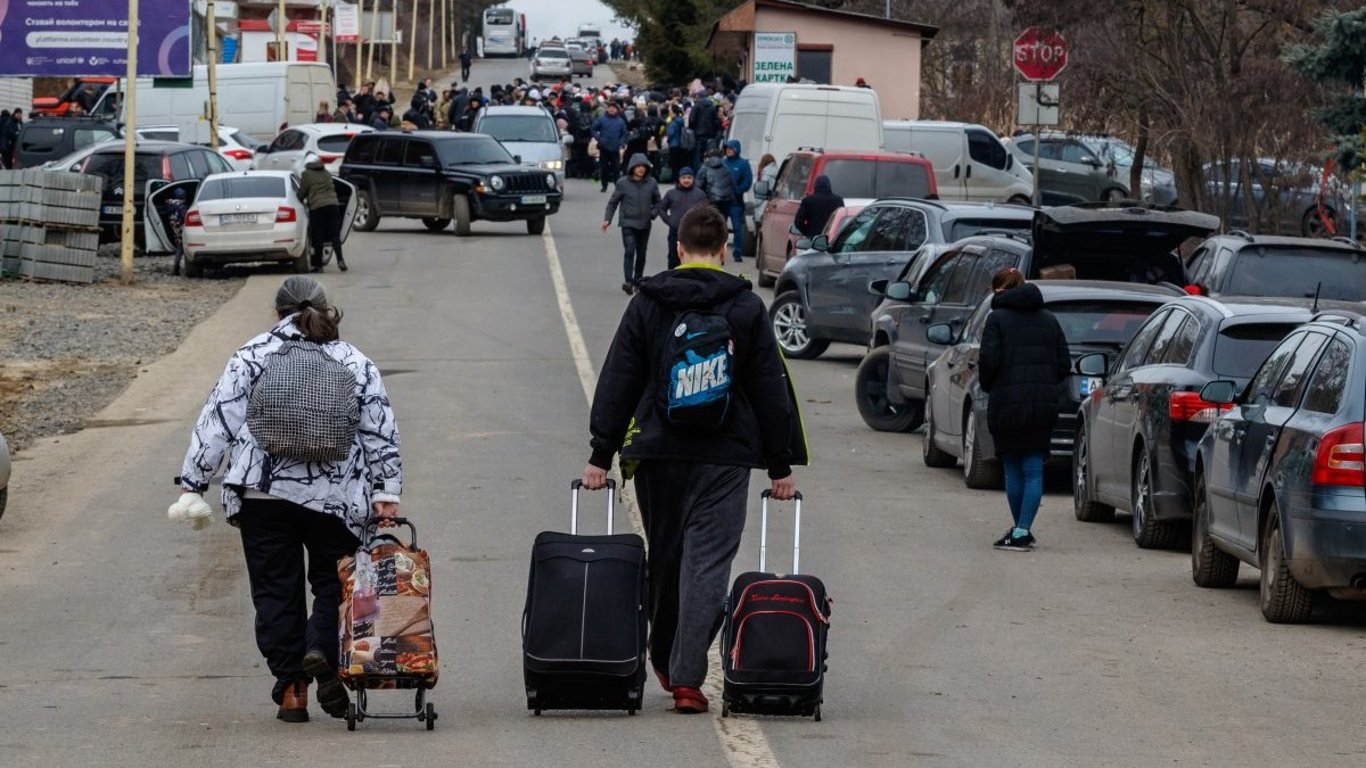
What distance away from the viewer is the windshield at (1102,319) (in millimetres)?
15875

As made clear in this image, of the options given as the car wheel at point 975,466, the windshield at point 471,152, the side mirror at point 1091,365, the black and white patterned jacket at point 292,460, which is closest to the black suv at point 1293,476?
the side mirror at point 1091,365

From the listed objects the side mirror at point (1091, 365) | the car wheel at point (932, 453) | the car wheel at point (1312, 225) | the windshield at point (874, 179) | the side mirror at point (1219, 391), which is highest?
the windshield at point (874, 179)

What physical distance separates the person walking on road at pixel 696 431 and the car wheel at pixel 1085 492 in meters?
6.95

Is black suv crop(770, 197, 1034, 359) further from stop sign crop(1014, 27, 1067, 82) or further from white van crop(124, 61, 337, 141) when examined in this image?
white van crop(124, 61, 337, 141)

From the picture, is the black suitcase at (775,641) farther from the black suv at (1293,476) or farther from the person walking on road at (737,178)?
the person walking on road at (737,178)

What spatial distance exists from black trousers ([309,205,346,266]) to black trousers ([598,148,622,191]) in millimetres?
17342

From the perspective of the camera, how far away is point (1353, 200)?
23.6 meters

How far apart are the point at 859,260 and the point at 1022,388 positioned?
33.7 ft

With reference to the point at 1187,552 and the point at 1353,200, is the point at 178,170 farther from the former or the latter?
the point at 1187,552

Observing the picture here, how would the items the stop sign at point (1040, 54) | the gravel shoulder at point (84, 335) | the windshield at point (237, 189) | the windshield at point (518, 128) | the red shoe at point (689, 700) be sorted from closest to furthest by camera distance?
the red shoe at point (689, 700) → the gravel shoulder at point (84, 335) → the stop sign at point (1040, 54) → the windshield at point (237, 189) → the windshield at point (518, 128)

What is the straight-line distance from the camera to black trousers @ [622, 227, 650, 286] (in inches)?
1154

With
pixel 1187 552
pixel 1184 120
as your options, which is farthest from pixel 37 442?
pixel 1184 120

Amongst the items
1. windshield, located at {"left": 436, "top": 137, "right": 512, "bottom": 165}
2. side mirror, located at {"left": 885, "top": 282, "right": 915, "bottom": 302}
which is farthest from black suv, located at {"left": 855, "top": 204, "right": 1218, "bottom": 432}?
windshield, located at {"left": 436, "top": 137, "right": 512, "bottom": 165}

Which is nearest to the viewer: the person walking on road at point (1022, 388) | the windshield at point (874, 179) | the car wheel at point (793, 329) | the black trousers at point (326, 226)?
the person walking on road at point (1022, 388)
